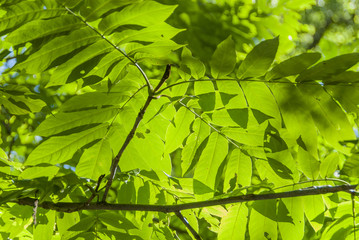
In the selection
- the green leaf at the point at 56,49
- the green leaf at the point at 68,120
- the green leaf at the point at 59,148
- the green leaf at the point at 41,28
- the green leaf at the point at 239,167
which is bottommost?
the green leaf at the point at 239,167

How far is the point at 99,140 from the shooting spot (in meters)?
1.81

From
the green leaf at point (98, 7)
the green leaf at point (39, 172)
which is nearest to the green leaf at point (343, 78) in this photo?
the green leaf at point (98, 7)

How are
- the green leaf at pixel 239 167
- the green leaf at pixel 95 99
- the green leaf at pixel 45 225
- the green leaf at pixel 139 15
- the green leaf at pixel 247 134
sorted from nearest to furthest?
the green leaf at pixel 139 15 < the green leaf at pixel 95 99 < the green leaf at pixel 247 134 < the green leaf at pixel 239 167 < the green leaf at pixel 45 225

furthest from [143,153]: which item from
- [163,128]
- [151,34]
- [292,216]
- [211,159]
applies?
[292,216]

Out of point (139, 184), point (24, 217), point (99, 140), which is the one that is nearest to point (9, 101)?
point (99, 140)

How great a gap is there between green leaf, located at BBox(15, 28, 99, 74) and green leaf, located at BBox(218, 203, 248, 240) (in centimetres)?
89

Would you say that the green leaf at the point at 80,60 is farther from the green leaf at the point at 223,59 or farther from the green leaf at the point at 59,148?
the green leaf at the point at 223,59

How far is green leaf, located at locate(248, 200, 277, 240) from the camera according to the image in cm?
178

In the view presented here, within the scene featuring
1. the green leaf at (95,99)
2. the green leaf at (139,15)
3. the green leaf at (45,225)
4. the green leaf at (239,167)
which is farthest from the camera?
the green leaf at (45,225)

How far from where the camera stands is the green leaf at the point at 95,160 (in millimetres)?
1795

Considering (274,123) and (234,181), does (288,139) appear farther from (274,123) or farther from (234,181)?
(234,181)

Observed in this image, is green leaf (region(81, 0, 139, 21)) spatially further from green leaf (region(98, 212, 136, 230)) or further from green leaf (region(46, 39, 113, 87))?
green leaf (region(98, 212, 136, 230))

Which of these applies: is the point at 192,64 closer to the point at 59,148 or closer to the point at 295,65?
the point at 295,65

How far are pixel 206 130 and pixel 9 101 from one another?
31.5 inches
